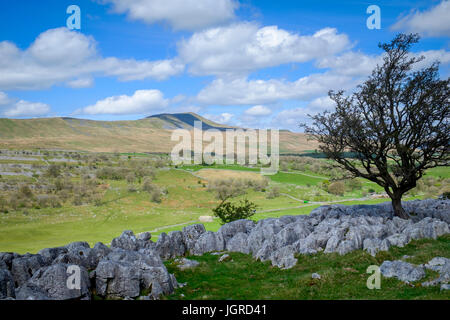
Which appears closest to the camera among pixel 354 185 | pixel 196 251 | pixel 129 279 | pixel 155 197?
pixel 129 279

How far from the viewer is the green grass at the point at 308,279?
1798 cm

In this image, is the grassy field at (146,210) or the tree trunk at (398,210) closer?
the tree trunk at (398,210)

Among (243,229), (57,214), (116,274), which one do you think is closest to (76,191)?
(57,214)

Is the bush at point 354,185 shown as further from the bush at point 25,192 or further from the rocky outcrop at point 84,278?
the rocky outcrop at point 84,278

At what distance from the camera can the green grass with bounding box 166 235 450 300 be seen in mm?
17984

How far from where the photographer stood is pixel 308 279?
20.3m

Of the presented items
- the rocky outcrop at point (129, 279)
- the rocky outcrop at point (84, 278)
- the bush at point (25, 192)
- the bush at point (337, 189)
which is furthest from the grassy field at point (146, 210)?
the rocky outcrop at point (129, 279)

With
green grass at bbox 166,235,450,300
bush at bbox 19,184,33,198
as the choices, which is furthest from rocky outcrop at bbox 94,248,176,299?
bush at bbox 19,184,33,198

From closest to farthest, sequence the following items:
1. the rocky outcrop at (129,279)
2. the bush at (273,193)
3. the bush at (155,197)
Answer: the rocky outcrop at (129,279), the bush at (155,197), the bush at (273,193)

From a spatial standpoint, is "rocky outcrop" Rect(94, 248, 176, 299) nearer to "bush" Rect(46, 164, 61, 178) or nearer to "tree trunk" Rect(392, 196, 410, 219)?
"tree trunk" Rect(392, 196, 410, 219)

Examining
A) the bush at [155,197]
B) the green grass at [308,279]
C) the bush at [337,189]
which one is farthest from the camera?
the bush at [337,189]

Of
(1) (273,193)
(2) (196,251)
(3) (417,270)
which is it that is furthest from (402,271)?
(1) (273,193)

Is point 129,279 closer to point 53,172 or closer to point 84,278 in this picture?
point 84,278

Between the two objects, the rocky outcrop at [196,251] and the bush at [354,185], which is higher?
the rocky outcrop at [196,251]
